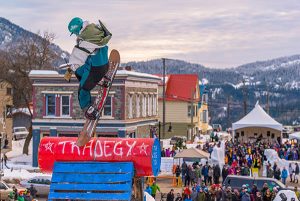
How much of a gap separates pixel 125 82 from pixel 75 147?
1074 inches

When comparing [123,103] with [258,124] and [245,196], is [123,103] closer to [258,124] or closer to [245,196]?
[258,124]

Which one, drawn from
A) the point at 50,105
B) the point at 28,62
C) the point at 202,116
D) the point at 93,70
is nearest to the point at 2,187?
the point at 50,105

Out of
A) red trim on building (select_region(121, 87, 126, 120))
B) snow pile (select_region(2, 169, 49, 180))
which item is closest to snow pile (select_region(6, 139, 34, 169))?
snow pile (select_region(2, 169, 49, 180))

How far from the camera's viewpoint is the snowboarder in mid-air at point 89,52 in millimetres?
12922

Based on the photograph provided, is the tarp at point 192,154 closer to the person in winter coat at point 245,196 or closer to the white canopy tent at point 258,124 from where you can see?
the person in winter coat at point 245,196

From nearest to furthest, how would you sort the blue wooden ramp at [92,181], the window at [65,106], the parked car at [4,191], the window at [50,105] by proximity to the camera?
1. the blue wooden ramp at [92,181]
2. the parked car at [4,191]
3. the window at [65,106]
4. the window at [50,105]

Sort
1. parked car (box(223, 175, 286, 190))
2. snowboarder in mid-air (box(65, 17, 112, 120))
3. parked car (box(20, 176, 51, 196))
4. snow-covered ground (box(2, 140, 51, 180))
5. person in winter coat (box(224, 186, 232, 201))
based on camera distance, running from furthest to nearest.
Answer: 1. snow-covered ground (box(2, 140, 51, 180))
2. parked car (box(20, 176, 51, 196))
3. parked car (box(223, 175, 286, 190))
4. person in winter coat (box(224, 186, 232, 201))
5. snowboarder in mid-air (box(65, 17, 112, 120))

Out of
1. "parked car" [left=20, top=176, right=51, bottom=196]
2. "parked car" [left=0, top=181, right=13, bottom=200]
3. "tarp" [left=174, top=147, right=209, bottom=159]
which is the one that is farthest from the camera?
"tarp" [left=174, top=147, right=209, bottom=159]

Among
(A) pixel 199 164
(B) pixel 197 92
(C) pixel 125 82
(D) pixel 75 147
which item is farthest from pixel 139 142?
(B) pixel 197 92

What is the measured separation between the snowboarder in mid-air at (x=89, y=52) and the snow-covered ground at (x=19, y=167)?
21.7 m

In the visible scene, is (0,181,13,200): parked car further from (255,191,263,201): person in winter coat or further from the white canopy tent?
the white canopy tent

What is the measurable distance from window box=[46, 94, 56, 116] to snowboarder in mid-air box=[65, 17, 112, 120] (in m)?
29.0

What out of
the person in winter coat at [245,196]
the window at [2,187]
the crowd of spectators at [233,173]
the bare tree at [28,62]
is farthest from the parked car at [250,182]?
the bare tree at [28,62]

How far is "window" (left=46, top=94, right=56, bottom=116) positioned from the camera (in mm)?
41844
